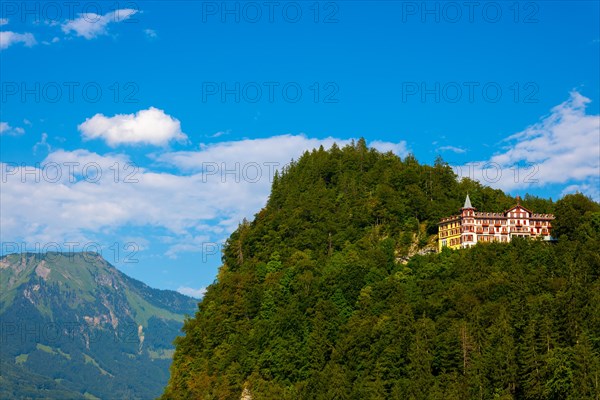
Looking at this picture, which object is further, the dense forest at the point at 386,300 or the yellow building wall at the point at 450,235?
the yellow building wall at the point at 450,235

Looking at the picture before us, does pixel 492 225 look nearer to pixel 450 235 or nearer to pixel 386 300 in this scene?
pixel 450 235

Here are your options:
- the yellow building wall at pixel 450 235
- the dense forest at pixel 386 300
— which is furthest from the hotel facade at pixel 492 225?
the dense forest at pixel 386 300

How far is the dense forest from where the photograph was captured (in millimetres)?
84688

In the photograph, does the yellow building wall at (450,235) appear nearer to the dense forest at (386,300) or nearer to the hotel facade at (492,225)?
the hotel facade at (492,225)

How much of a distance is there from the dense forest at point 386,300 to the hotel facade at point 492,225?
10.9 feet

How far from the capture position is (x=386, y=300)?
110 metres

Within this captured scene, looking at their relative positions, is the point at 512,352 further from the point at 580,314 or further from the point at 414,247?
the point at 414,247

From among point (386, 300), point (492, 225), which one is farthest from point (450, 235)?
point (386, 300)

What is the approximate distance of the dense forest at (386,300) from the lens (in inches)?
3334

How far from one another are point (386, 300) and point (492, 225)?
24.3 meters

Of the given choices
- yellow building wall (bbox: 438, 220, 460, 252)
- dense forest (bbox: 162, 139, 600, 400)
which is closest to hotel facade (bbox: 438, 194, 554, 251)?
yellow building wall (bbox: 438, 220, 460, 252)

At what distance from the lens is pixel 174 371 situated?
13588 centimetres

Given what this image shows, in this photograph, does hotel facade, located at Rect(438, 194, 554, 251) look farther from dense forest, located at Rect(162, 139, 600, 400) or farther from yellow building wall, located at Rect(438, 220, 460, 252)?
dense forest, located at Rect(162, 139, 600, 400)

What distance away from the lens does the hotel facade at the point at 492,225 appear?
12069 cm
